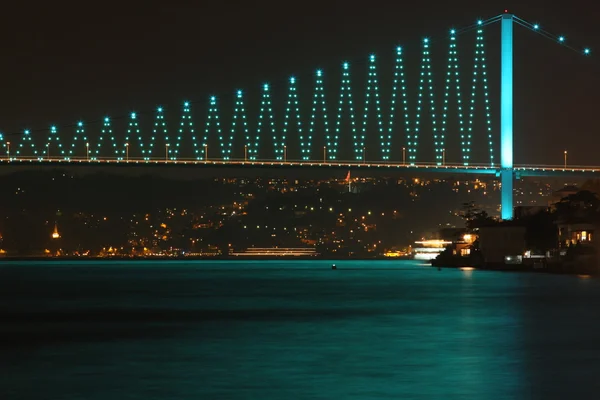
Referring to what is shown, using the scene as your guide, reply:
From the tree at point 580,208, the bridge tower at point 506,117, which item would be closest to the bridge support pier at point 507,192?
the bridge tower at point 506,117

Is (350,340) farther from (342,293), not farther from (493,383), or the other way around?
(342,293)

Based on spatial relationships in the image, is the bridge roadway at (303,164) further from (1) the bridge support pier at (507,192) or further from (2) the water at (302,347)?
(2) the water at (302,347)

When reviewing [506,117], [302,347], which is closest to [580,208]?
[506,117]

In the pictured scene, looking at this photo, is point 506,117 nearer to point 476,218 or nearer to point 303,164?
point 303,164

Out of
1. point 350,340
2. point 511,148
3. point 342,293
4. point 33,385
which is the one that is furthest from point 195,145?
point 33,385

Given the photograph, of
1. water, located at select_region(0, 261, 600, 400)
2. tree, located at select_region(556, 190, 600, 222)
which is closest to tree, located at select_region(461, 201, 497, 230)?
tree, located at select_region(556, 190, 600, 222)
